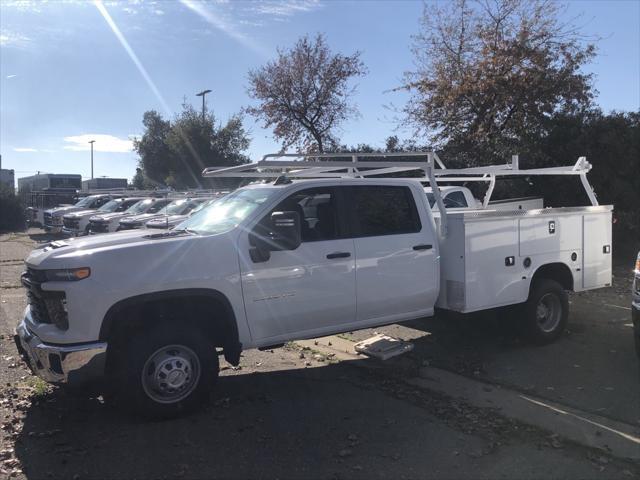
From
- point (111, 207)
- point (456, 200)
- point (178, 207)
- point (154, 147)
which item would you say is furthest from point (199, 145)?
point (456, 200)

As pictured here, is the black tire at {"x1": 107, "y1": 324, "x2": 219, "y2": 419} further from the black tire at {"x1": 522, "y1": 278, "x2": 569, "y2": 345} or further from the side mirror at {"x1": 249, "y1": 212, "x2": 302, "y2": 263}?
the black tire at {"x1": 522, "y1": 278, "x2": 569, "y2": 345}

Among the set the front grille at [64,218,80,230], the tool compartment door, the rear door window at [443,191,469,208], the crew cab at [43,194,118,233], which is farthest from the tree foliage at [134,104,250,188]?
the tool compartment door

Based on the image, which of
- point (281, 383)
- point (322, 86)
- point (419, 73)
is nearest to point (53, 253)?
point (281, 383)

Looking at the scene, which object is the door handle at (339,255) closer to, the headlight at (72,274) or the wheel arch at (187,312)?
the wheel arch at (187,312)

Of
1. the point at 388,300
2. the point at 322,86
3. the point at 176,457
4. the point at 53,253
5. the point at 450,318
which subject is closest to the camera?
the point at 176,457

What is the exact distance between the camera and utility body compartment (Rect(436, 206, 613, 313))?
5.94 m

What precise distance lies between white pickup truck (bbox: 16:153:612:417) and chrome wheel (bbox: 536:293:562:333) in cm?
20

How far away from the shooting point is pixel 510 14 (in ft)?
52.8

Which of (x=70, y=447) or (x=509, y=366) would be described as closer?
(x=70, y=447)

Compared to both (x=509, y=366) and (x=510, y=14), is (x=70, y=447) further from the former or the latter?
(x=510, y=14)

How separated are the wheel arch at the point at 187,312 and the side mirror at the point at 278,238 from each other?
0.48 metres

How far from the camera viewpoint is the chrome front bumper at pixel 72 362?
4156 millimetres

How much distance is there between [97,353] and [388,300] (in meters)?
2.73

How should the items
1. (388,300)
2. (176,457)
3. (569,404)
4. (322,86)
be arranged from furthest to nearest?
(322,86), (388,300), (569,404), (176,457)
